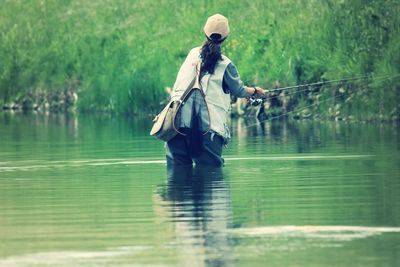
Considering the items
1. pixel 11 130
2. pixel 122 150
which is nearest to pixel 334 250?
pixel 122 150

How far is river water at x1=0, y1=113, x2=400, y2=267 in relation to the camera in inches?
404

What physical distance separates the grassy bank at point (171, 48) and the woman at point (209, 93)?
10210mm

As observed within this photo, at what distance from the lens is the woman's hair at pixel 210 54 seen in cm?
1709

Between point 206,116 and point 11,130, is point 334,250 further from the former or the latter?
point 11,130

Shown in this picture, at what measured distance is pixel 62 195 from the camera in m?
14.6

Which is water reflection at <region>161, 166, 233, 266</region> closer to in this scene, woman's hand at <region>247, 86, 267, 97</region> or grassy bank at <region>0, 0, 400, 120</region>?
woman's hand at <region>247, 86, 267, 97</region>

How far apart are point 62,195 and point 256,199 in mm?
1820

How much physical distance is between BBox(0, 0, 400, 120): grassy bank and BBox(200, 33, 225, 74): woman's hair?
1035 cm

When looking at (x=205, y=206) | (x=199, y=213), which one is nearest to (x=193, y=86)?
(x=205, y=206)

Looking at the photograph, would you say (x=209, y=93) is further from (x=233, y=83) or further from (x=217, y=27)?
(x=217, y=27)

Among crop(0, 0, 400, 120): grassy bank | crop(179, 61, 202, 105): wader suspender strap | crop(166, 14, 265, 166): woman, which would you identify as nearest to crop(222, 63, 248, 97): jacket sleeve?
crop(166, 14, 265, 166): woman

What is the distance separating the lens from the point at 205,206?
13172 millimetres

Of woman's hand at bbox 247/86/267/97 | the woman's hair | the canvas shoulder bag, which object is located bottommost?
the canvas shoulder bag

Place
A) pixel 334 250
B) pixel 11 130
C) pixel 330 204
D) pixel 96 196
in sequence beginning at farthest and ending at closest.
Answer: pixel 11 130, pixel 96 196, pixel 330 204, pixel 334 250
